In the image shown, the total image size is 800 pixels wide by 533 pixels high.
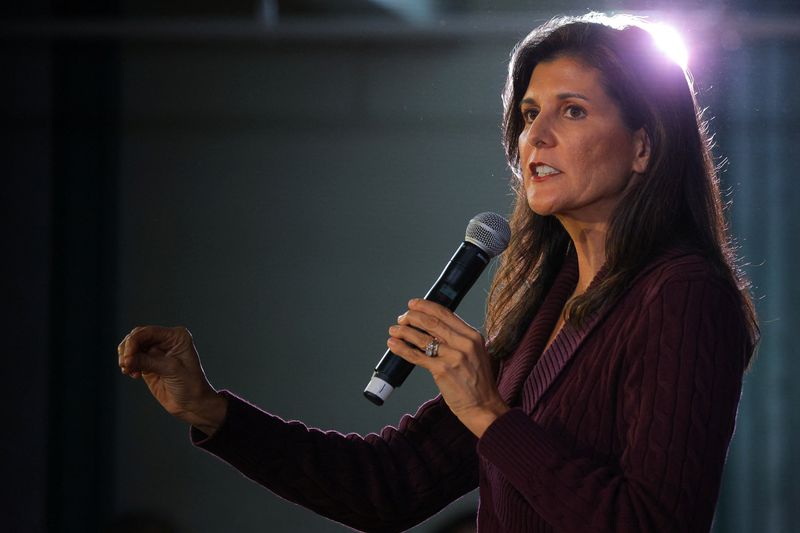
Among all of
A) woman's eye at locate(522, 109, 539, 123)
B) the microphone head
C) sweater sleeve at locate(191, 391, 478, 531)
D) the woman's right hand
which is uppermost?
woman's eye at locate(522, 109, 539, 123)

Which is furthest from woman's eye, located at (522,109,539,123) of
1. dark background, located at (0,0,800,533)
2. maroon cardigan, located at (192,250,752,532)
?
dark background, located at (0,0,800,533)

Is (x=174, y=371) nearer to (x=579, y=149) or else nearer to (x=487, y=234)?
(x=487, y=234)

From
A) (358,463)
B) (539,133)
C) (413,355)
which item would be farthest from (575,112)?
(358,463)

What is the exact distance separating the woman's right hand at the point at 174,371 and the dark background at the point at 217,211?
1.98 meters

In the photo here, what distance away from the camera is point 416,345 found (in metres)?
1.17

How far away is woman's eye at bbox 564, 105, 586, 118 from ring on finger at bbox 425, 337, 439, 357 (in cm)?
40

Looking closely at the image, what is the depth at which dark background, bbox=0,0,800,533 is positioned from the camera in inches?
135

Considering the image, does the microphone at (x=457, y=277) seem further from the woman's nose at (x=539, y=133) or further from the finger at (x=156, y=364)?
the finger at (x=156, y=364)

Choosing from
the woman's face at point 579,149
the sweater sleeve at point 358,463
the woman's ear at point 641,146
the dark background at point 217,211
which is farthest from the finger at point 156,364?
the dark background at point 217,211

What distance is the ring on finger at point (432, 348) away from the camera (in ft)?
3.82

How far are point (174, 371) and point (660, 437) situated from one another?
0.70 meters

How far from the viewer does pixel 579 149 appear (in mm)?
1324

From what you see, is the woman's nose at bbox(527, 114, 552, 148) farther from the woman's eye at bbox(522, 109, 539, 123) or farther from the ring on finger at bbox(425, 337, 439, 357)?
the ring on finger at bbox(425, 337, 439, 357)

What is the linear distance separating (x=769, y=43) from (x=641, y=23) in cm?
207
